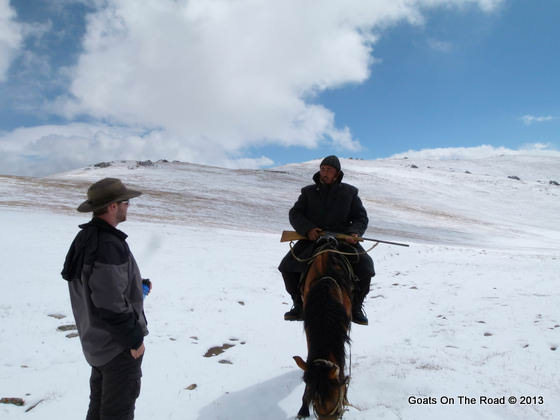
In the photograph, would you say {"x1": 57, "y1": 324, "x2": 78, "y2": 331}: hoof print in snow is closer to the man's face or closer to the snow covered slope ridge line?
the man's face

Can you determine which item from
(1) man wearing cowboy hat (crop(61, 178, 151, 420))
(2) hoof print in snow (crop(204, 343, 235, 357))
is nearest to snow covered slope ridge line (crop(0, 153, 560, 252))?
(2) hoof print in snow (crop(204, 343, 235, 357))

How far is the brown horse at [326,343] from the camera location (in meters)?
2.93

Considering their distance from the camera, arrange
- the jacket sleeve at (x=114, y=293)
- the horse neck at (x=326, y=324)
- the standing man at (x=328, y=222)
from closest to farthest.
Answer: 1. the jacket sleeve at (x=114, y=293)
2. the horse neck at (x=326, y=324)
3. the standing man at (x=328, y=222)

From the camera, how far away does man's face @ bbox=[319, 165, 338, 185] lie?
17.3ft

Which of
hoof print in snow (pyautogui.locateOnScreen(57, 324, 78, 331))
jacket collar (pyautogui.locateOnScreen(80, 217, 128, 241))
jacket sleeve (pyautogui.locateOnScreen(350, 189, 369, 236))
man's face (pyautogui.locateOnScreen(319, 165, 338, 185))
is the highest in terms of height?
man's face (pyautogui.locateOnScreen(319, 165, 338, 185))

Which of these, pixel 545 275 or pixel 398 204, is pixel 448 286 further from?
pixel 398 204

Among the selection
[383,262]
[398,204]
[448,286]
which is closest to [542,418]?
[448,286]

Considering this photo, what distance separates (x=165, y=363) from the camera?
5559 millimetres

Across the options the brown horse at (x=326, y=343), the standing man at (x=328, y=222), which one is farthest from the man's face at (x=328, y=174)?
the brown horse at (x=326, y=343)

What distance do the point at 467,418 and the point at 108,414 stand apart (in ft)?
12.2

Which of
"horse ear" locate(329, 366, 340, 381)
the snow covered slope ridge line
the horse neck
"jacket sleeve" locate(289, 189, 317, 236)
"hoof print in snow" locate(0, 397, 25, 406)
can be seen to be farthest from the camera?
the snow covered slope ridge line

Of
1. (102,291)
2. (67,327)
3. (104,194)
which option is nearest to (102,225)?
(104,194)

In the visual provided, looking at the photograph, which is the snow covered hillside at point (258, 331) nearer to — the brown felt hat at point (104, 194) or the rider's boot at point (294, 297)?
the rider's boot at point (294, 297)

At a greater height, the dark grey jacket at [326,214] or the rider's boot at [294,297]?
the dark grey jacket at [326,214]
